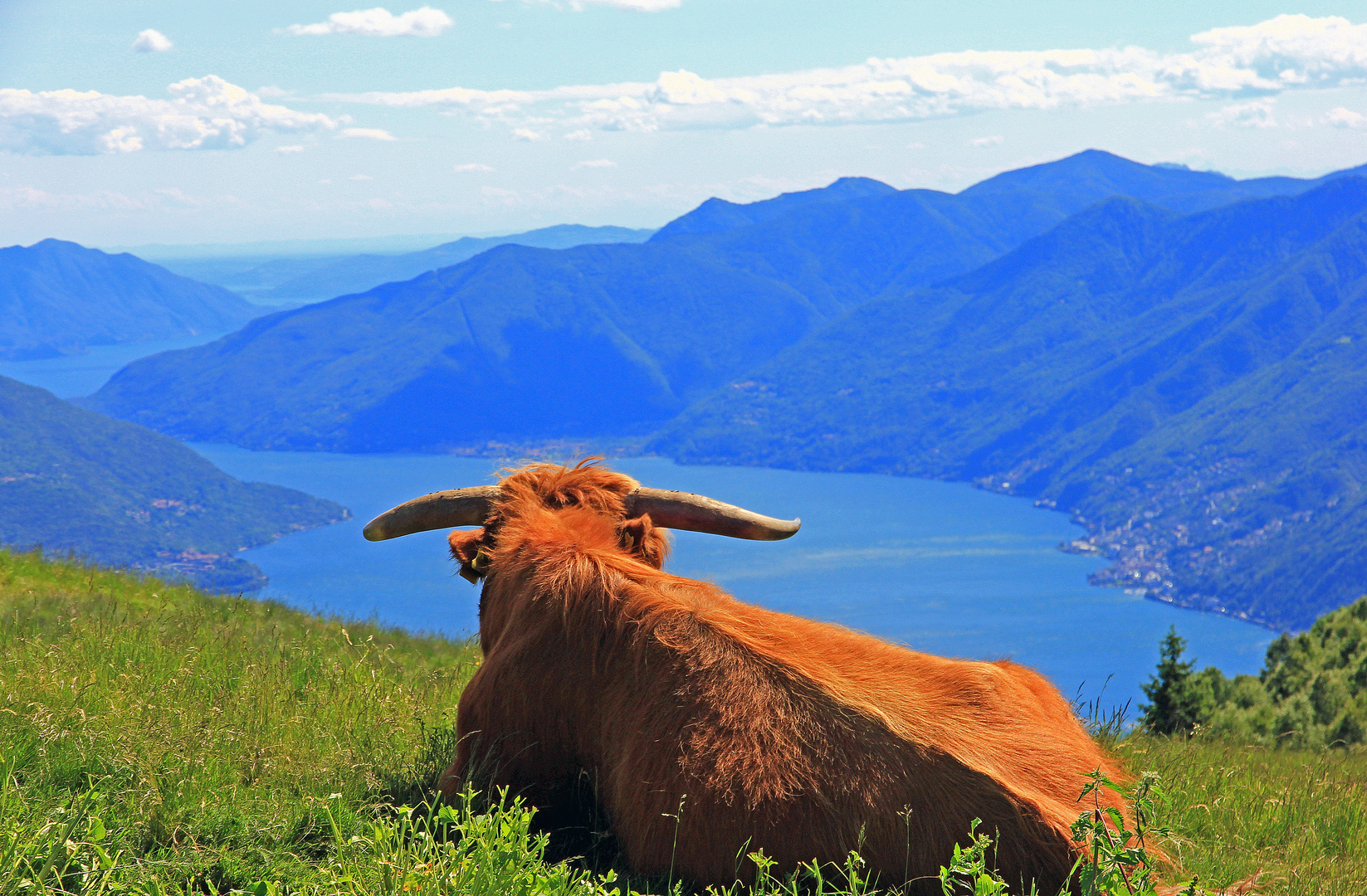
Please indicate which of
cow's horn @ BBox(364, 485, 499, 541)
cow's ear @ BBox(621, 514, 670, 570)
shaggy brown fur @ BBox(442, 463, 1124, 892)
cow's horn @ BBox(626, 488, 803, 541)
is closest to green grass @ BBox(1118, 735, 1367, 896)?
shaggy brown fur @ BBox(442, 463, 1124, 892)

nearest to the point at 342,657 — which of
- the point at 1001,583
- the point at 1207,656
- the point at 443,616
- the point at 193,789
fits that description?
the point at 193,789

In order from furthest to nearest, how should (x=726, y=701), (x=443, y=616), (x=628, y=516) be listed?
(x=443, y=616) < (x=628, y=516) < (x=726, y=701)

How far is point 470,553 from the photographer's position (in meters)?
5.23

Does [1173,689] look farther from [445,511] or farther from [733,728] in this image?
[733,728]

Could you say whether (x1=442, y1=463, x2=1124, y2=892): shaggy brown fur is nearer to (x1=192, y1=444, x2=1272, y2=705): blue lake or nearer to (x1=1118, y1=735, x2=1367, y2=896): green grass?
(x1=1118, y1=735, x2=1367, y2=896): green grass

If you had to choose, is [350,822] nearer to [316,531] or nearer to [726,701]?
[726,701]

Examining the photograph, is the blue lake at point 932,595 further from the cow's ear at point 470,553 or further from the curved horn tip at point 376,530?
the cow's ear at point 470,553

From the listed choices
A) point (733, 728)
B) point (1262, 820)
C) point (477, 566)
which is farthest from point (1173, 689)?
point (733, 728)

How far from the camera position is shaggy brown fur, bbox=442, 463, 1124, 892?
10.9ft

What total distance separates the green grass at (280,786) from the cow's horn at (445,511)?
3.92 ft

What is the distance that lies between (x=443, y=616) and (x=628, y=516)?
121 meters

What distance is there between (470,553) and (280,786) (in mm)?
1467

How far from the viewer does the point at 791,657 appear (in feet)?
12.6

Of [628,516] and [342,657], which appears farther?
[342,657]
